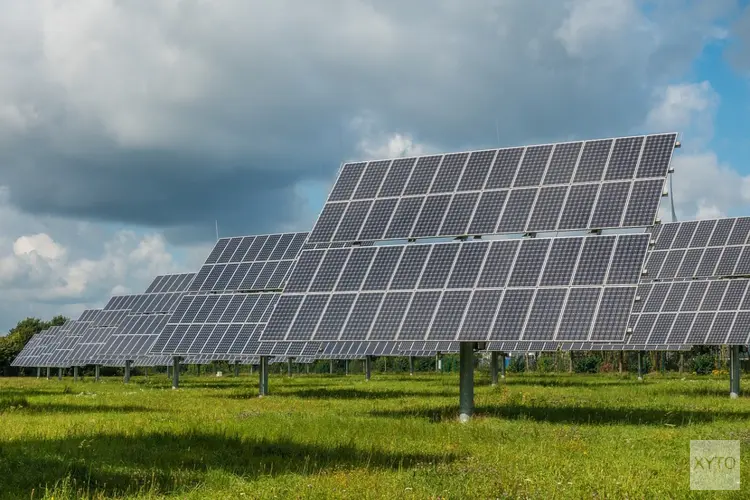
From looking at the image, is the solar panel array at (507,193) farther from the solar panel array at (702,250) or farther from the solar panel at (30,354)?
the solar panel at (30,354)

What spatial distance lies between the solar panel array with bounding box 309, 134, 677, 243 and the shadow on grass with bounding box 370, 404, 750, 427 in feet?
16.9

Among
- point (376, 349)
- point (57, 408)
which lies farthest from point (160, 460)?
point (376, 349)

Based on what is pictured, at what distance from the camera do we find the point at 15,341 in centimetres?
10594

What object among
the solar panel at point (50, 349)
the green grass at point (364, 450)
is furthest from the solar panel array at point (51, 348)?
the green grass at point (364, 450)

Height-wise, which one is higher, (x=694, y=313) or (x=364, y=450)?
(x=694, y=313)

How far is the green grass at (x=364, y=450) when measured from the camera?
42.0 feet

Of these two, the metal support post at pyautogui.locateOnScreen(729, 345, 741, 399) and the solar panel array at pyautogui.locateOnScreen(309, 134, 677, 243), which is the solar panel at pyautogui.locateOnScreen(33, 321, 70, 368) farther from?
the metal support post at pyautogui.locateOnScreen(729, 345, 741, 399)

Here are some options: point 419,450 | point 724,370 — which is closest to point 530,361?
point 724,370

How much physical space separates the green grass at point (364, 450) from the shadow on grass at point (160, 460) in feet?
0.11

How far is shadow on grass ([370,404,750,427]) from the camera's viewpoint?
889 inches

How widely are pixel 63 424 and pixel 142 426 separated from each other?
2.37 m

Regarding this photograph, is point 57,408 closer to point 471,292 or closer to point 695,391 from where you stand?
point 471,292

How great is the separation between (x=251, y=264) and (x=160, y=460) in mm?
29592

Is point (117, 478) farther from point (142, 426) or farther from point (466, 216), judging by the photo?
point (466, 216)
